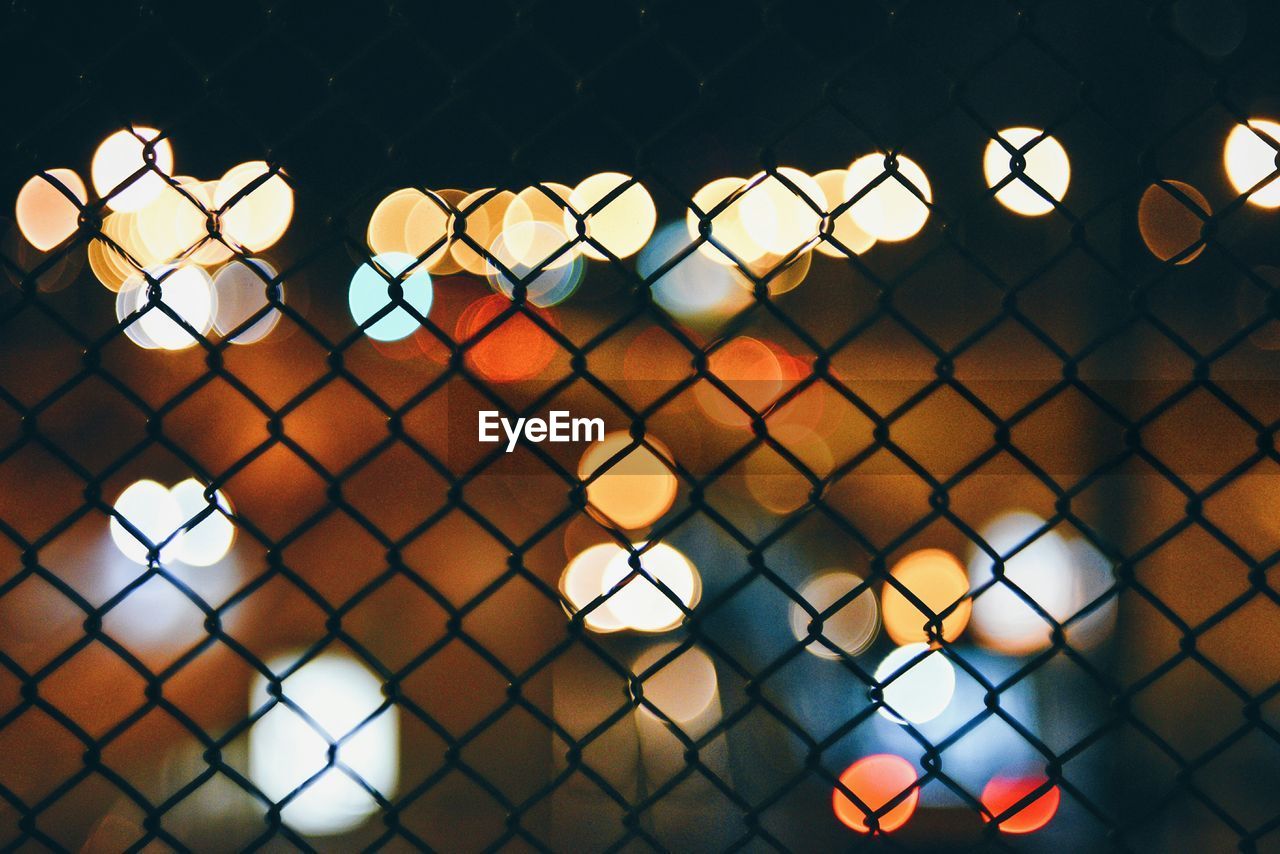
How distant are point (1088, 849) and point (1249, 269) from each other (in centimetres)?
368

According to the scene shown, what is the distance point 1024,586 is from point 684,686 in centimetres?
217

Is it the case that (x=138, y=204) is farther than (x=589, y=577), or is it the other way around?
(x=589, y=577)

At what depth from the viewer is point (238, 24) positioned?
305 cm

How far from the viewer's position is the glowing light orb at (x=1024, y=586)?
473cm

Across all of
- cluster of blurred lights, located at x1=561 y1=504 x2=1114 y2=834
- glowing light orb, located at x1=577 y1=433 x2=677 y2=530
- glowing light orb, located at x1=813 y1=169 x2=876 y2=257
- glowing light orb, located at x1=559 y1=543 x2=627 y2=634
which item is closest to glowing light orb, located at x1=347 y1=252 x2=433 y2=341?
glowing light orb, located at x1=813 y1=169 x2=876 y2=257

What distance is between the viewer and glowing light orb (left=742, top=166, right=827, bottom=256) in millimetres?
1579

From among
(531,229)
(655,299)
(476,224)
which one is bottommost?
(476,224)

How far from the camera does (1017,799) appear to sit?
449 centimetres

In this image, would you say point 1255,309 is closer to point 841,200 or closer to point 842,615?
point 841,200

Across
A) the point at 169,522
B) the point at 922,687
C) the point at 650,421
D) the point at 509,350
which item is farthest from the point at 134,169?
the point at 922,687

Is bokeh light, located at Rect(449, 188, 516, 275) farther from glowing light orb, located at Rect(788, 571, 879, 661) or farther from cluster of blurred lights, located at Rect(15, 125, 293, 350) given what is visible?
glowing light orb, located at Rect(788, 571, 879, 661)

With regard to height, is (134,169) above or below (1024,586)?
below

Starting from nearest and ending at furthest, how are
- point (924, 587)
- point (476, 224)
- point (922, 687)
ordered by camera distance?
point (476, 224)
point (922, 687)
point (924, 587)

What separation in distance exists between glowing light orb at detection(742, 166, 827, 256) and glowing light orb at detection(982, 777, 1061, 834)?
275 cm
